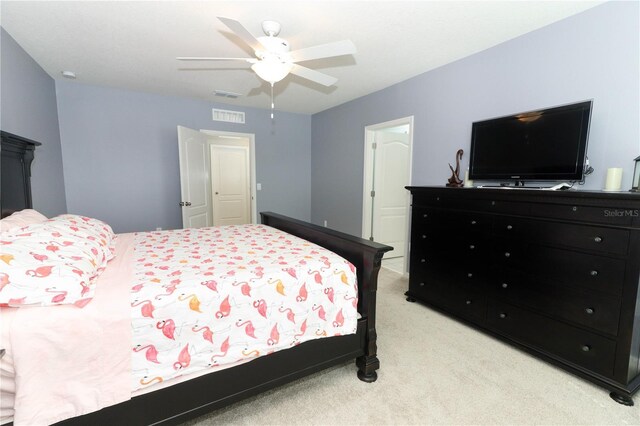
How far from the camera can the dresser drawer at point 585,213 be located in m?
1.61

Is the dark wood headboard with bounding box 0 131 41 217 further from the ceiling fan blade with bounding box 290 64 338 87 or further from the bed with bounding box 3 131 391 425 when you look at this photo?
the ceiling fan blade with bounding box 290 64 338 87

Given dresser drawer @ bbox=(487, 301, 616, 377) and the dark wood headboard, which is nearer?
dresser drawer @ bbox=(487, 301, 616, 377)

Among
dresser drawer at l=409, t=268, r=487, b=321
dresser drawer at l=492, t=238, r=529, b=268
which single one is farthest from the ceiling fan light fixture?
dresser drawer at l=409, t=268, r=487, b=321

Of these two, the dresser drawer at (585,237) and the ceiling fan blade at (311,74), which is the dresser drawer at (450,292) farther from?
the ceiling fan blade at (311,74)

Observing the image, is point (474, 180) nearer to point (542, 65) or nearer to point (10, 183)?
point (542, 65)

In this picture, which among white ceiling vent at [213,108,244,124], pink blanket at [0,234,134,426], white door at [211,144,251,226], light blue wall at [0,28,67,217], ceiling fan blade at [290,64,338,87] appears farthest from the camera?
white door at [211,144,251,226]

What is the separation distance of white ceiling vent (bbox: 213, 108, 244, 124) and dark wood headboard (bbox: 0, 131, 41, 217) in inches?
101

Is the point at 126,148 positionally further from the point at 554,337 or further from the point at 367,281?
the point at 554,337

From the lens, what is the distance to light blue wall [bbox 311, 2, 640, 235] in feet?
6.34

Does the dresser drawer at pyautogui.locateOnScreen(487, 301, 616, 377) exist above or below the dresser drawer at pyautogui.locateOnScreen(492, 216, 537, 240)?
below

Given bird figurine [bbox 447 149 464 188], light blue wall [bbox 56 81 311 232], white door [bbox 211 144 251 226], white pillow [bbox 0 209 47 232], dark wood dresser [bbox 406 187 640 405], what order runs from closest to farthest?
white pillow [bbox 0 209 47 232], dark wood dresser [bbox 406 187 640 405], bird figurine [bbox 447 149 464 188], light blue wall [bbox 56 81 311 232], white door [bbox 211 144 251 226]

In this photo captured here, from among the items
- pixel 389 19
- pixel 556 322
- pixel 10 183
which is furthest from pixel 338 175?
pixel 10 183

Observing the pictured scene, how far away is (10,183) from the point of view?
6.92 feet

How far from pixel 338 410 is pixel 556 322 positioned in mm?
1539
